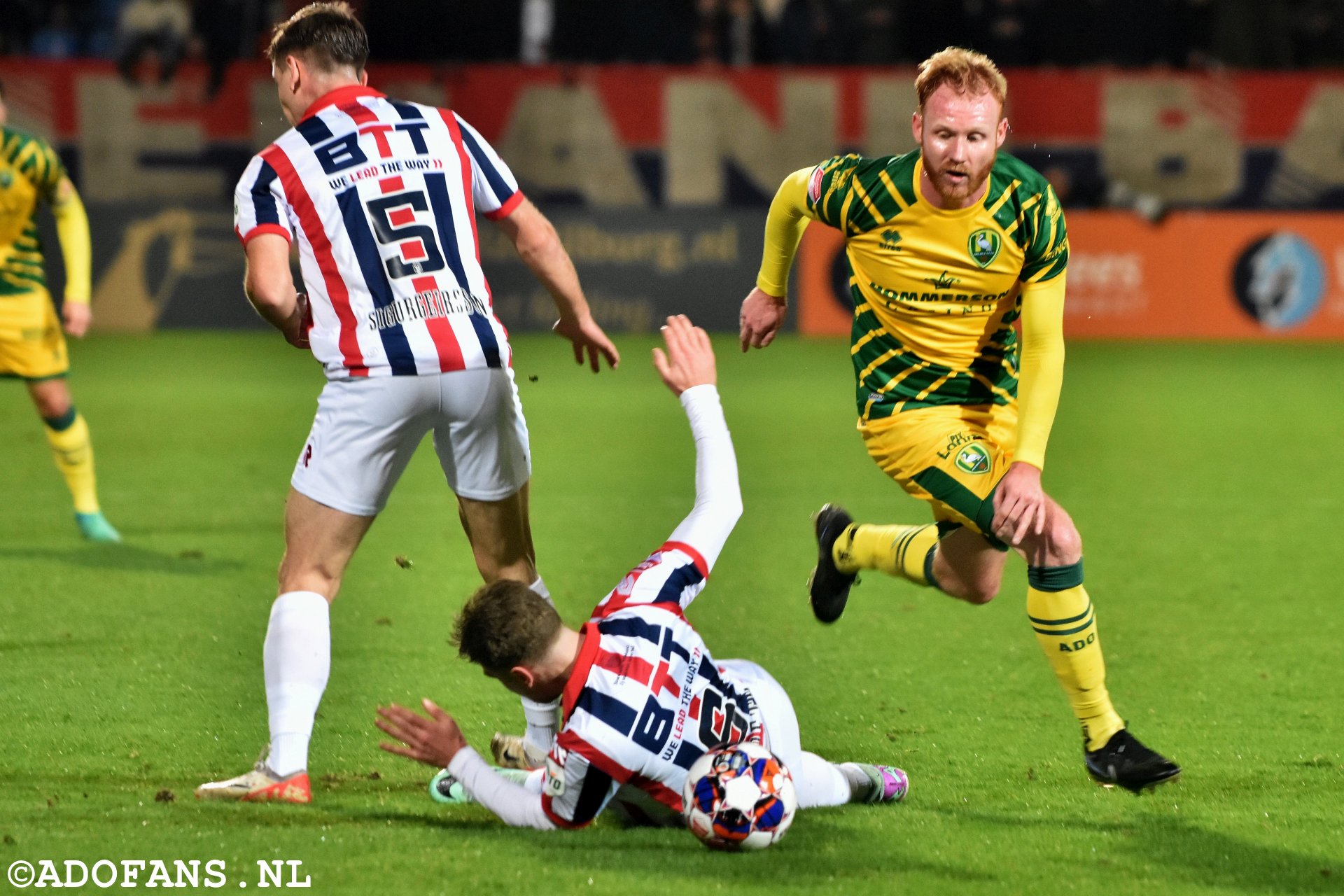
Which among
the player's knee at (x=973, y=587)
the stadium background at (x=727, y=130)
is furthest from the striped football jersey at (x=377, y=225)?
the stadium background at (x=727, y=130)

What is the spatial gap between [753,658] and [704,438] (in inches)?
86.6

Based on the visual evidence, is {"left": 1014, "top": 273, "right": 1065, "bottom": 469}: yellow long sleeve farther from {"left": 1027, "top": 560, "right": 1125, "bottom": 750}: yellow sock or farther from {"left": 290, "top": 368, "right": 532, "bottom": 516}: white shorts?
{"left": 290, "top": 368, "right": 532, "bottom": 516}: white shorts

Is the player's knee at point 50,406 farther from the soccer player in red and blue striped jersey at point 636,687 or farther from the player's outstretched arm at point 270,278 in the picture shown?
the soccer player in red and blue striped jersey at point 636,687

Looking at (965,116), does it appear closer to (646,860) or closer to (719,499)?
(719,499)

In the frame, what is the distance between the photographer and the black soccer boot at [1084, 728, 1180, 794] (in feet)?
14.1

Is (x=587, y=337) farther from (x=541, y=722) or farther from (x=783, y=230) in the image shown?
(x=541, y=722)

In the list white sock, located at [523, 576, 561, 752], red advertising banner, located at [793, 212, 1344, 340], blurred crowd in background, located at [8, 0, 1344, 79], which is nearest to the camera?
white sock, located at [523, 576, 561, 752]

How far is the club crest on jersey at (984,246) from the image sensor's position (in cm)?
469

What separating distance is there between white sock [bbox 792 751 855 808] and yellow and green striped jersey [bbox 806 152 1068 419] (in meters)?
1.18

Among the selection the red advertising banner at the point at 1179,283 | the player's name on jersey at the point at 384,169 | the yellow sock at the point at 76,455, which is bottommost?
the red advertising banner at the point at 1179,283

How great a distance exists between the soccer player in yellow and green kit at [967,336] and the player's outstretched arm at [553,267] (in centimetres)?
59

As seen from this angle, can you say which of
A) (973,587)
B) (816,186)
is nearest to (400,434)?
(816,186)

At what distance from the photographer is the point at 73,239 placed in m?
8.45

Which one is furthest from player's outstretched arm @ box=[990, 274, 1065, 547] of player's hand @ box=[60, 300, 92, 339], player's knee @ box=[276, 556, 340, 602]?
player's hand @ box=[60, 300, 92, 339]
